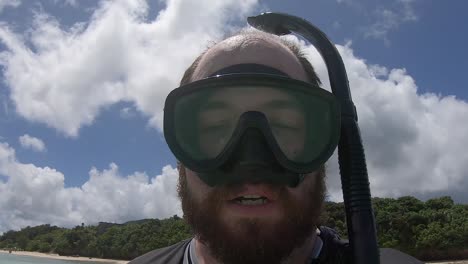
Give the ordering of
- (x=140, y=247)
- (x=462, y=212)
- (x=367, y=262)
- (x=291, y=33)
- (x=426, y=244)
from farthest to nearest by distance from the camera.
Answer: (x=140, y=247), (x=462, y=212), (x=426, y=244), (x=291, y=33), (x=367, y=262)

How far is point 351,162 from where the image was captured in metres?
1.00

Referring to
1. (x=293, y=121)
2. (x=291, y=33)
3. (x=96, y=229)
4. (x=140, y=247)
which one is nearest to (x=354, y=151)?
(x=293, y=121)

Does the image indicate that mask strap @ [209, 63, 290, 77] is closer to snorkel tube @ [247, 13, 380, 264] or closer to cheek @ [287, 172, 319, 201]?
snorkel tube @ [247, 13, 380, 264]

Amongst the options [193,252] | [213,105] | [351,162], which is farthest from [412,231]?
[213,105]

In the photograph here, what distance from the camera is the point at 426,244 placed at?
1834cm

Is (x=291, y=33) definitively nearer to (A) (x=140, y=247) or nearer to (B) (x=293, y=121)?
(B) (x=293, y=121)

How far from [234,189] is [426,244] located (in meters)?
19.9

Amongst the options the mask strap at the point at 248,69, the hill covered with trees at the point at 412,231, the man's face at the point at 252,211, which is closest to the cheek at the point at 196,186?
the man's face at the point at 252,211

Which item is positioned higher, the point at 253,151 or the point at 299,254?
the point at 253,151

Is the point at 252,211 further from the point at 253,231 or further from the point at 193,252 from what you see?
the point at 193,252

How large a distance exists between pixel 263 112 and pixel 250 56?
0.17 metres

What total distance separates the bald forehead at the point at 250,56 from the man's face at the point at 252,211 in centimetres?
11

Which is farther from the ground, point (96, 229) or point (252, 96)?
point (96, 229)

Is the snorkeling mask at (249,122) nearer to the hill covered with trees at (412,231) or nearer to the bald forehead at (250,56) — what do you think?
the bald forehead at (250,56)
